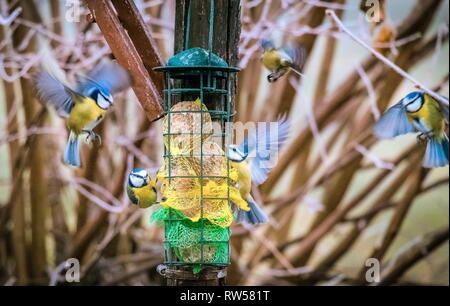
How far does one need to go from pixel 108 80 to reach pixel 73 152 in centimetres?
45

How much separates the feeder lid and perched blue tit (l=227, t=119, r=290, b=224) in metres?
0.31

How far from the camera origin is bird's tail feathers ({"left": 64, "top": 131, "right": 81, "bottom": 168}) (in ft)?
12.3

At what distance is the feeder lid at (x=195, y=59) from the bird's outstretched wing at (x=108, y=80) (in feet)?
1.01

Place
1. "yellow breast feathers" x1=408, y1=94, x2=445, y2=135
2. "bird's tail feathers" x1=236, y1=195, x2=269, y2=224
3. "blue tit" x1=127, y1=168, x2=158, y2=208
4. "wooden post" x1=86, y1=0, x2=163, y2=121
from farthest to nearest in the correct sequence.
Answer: "yellow breast feathers" x1=408, y1=94, x2=445, y2=135
"bird's tail feathers" x1=236, y1=195, x2=269, y2=224
"blue tit" x1=127, y1=168, x2=158, y2=208
"wooden post" x1=86, y1=0, x2=163, y2=121

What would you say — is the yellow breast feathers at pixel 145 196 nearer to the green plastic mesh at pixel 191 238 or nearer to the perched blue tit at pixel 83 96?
the green plastic mesh at pixel 191 238

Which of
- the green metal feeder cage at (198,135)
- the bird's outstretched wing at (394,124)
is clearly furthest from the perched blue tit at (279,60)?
the green metal feeder cage at (198,135)

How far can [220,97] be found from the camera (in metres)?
3.10

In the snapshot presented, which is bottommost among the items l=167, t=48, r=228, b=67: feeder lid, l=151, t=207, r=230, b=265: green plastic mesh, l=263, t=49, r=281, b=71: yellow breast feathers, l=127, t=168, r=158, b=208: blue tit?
l=151, t=207, r=230, b=265: green plastic mesh

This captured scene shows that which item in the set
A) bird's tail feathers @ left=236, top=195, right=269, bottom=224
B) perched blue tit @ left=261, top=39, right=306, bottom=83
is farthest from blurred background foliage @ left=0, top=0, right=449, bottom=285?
bird's tail feathers @ left=236, top=195, right=269, bottom=224

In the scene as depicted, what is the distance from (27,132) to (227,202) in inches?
107

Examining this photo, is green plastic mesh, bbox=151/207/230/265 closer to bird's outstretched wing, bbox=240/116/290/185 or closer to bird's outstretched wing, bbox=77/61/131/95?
bird's outstretched wing, bbox=240/116/290/185

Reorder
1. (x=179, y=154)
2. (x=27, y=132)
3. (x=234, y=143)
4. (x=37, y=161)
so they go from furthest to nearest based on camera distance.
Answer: (x=37, y=161) → (x=27, y=132) → (x=234, y=143) → (x=179, y=154)
